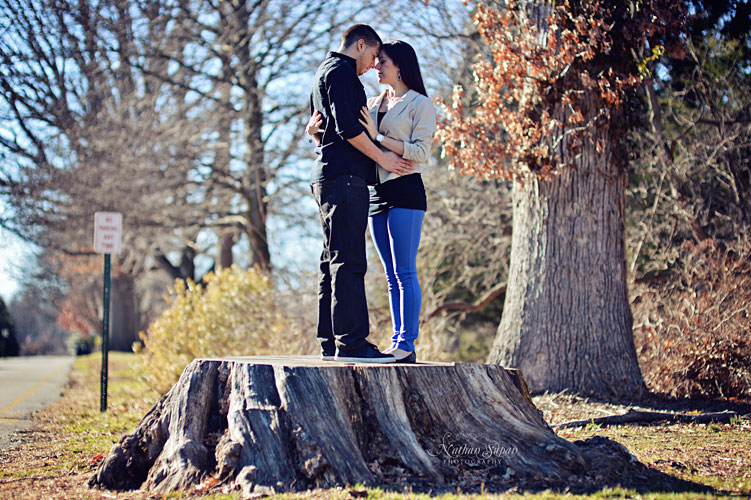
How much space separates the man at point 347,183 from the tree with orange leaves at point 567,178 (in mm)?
2990

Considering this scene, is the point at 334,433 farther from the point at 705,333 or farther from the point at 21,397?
the point at 21,397

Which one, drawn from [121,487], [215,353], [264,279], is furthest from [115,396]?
[121,487]

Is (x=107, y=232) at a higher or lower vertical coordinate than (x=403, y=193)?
higher

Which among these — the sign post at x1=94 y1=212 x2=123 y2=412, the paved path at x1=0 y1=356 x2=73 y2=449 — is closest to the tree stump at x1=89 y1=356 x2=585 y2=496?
the paved path at x1=0 y1=356 x2=73 y2=449

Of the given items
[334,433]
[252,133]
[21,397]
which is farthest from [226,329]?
[334,433]

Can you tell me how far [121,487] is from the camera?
4.24 m

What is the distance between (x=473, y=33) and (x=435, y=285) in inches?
189

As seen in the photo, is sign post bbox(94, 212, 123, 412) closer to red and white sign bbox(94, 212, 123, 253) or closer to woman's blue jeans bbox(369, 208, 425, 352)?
red and white sign bbox(94, 212, 123, 253)

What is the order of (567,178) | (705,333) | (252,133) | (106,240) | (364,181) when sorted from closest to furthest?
(364,181), (567,178), (705,333), (106,240), (252,133)

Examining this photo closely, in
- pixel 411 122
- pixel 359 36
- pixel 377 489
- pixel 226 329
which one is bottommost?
pixel 377 489

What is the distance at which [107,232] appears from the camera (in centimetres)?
940

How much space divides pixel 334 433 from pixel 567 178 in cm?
464

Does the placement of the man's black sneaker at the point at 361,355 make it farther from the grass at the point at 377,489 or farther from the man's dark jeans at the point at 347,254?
the grass at the point at 377,489

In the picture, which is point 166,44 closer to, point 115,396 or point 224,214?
point 224,214
